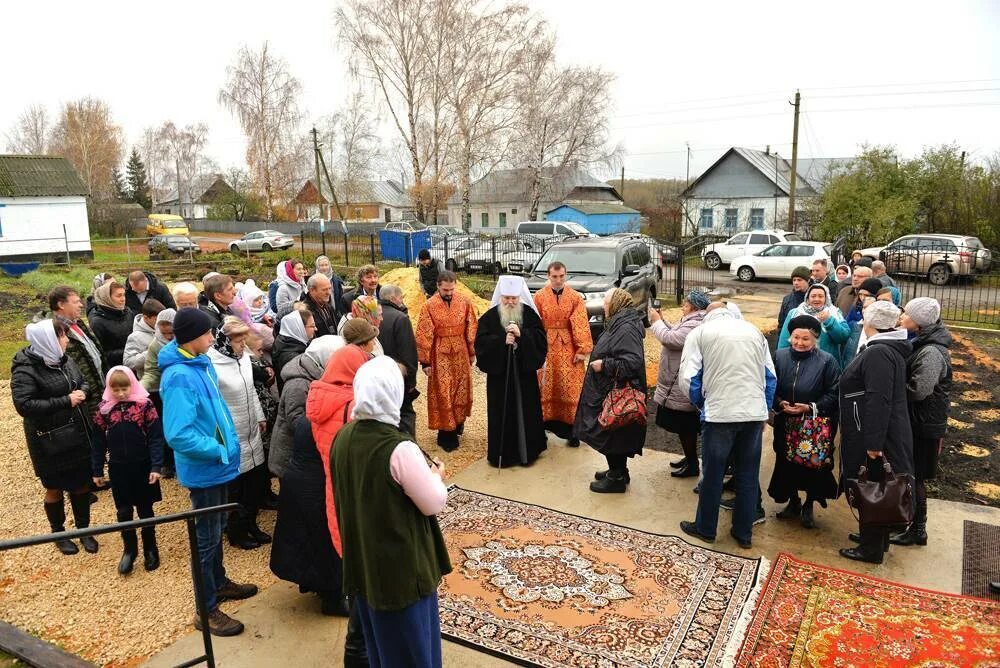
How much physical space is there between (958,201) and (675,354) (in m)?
23.8

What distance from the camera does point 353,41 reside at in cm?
3266

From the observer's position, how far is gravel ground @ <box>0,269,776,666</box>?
12.6 ft

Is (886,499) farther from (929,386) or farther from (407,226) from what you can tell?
(407,226)

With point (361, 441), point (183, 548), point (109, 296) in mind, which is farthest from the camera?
point (109, 296)

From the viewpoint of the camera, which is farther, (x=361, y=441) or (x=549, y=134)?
(x=549, y=134)

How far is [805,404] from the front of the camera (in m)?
4.77

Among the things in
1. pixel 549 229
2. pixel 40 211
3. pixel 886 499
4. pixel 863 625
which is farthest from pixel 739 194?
pixel 863 625

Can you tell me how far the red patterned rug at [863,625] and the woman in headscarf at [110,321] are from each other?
220 inches

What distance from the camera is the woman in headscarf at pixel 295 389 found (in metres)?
3.82

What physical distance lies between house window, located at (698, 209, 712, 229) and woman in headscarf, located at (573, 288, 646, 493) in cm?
3486

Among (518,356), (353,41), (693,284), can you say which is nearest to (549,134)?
(353,41)

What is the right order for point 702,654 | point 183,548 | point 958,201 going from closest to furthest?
point 702,654, point 183,548, point 958,201

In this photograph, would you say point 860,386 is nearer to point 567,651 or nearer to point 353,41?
point 567,651

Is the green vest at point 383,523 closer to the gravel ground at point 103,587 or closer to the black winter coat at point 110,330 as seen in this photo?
the gravel ground at point 103,587
